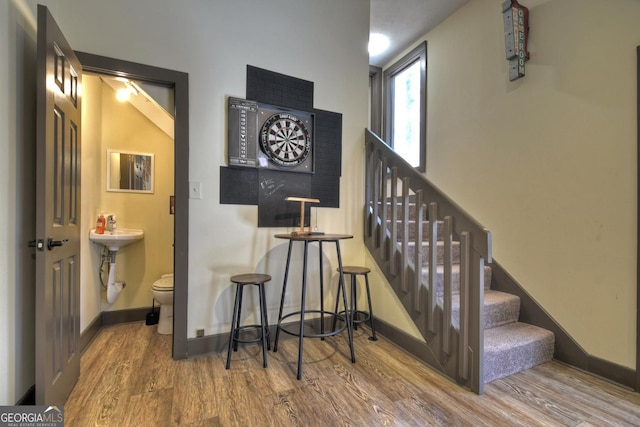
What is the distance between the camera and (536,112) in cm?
245

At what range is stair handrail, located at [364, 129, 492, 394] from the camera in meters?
1.81

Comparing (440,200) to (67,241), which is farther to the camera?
(440,200)

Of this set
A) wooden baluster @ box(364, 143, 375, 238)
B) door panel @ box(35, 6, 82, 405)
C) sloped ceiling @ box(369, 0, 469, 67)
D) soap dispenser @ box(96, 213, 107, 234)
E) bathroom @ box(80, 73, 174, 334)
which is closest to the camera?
door panel @ box(35, 6, 82, 405)

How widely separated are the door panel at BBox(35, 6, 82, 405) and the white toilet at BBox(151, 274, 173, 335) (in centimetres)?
80

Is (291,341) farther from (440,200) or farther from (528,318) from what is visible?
(528,318)

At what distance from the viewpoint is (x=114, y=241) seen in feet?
8.96

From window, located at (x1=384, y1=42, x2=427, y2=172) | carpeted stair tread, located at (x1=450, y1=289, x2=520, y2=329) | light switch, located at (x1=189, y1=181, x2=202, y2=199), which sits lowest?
carpeted stair tread, located at (x1=450, y1=289, x2=520, y2=329)

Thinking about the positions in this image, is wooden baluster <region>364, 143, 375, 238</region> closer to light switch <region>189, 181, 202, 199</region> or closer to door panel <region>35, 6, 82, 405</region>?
light switch <region>189, 181, 202, 199</region>

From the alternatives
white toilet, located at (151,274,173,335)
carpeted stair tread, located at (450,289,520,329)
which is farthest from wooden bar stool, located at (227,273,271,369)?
carpeted stair tread, located at (450,289,520,329)

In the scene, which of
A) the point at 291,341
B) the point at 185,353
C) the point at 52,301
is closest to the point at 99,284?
the point at 185,353

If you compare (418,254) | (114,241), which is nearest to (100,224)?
(114,241)

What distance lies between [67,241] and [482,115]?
3.40 meters

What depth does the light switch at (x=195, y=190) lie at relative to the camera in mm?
2295

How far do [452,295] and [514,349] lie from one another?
1.64ft
